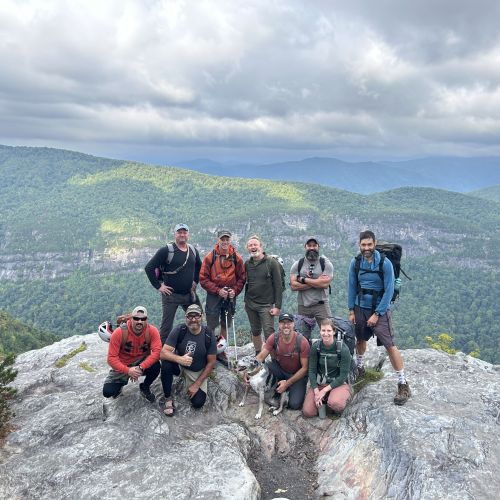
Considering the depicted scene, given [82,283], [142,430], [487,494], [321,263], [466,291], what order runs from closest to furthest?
[487,494] < [142,430] < [321,263] < [466,291] < [82,283]

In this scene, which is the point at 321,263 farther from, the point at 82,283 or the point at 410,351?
the point at 82,283

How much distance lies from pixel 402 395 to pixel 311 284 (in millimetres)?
3085

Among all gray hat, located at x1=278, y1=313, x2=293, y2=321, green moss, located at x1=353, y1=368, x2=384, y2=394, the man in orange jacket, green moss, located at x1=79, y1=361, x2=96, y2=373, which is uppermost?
the man in orange jacket

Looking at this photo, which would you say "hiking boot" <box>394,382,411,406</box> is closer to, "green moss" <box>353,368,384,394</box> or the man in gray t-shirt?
"green moss" <box>353,368,384,394</box>

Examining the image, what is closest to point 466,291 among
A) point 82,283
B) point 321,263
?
point 82,283

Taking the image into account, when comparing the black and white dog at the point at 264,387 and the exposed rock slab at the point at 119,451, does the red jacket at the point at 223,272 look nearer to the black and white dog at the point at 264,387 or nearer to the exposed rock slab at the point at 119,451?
the black and white dog at the point at 264,387

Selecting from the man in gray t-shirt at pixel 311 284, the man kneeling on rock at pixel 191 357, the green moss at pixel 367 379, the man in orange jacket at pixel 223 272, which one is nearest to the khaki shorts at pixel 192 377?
the man kneeling on rock at pixel 191 357

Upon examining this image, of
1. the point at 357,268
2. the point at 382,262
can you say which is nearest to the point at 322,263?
the point at 357,268

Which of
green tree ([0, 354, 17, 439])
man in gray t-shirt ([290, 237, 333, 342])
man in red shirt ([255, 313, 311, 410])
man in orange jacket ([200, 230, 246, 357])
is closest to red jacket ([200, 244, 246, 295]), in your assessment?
man in orange jacket ([200, 230, 246, 357])

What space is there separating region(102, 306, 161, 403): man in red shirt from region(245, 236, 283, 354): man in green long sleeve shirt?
260 centimetres

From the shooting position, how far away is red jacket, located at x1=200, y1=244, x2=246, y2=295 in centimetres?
1023

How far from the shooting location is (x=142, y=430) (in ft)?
27.0

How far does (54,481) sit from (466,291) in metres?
188

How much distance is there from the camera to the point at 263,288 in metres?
10.1
